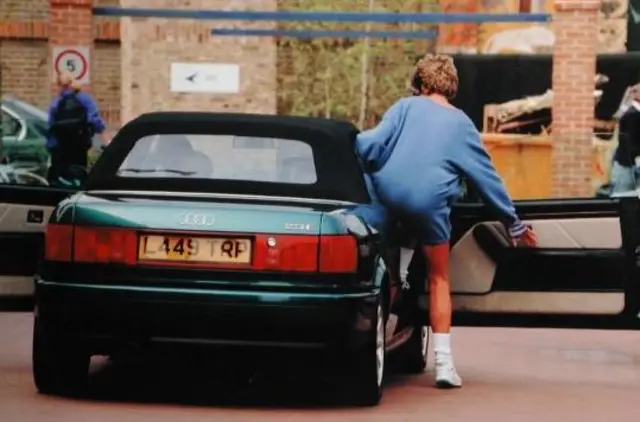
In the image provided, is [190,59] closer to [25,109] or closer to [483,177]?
[25,109]

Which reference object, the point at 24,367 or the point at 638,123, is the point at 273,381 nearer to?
the point at 24,367

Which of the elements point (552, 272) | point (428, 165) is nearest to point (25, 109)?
point (552, 272)

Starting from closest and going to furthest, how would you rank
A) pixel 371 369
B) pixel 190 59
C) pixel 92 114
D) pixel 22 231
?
1. pixel 371 369
2. pixel 22 231
3. pixel 92 114
4. pixel 190 59

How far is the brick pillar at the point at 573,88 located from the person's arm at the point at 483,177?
13.5 metres

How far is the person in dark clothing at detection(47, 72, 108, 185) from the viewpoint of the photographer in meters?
21.7

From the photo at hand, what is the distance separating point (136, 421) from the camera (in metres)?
8.88

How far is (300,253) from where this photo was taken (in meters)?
9.06

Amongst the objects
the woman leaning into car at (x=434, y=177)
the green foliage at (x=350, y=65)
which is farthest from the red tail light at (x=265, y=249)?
the green foliage at (x=350, y=65)

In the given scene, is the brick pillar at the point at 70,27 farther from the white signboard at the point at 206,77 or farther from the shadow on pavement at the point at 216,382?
the shadow on pavement at the point at 216,382

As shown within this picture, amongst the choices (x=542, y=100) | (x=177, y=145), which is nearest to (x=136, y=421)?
(x=177, y=145)

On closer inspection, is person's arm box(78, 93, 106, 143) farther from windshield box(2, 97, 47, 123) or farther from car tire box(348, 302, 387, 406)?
car tire box(348, 302, 387, 406)

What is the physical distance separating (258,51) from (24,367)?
546 inches

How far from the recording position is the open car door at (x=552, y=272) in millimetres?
10773

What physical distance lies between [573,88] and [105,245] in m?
15.6
